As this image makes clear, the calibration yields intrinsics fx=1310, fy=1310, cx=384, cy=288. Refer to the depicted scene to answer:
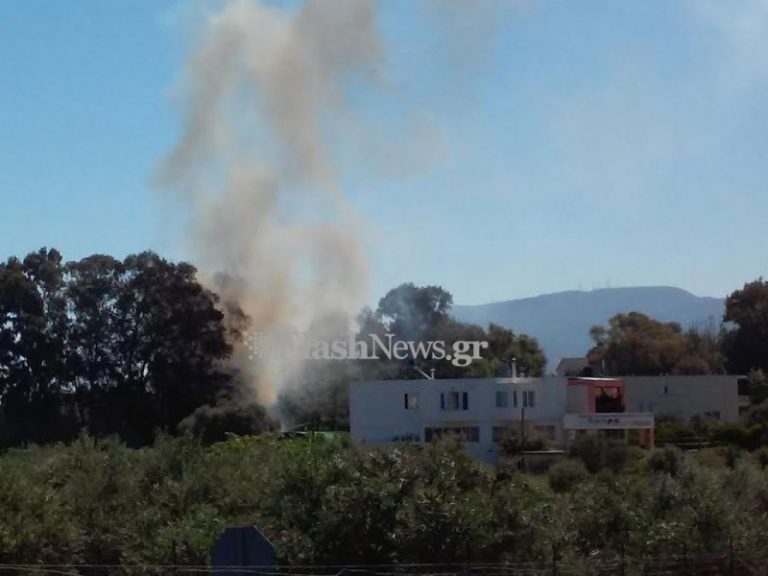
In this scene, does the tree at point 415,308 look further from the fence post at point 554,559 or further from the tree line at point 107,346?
the fence post at point 554,559

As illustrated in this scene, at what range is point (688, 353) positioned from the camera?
3241 inches

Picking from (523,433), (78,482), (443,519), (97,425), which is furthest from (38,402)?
(443,519)

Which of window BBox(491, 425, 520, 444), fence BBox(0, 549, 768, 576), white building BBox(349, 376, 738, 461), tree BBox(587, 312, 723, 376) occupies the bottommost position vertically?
fence BBox(0, 549, 768, 576)

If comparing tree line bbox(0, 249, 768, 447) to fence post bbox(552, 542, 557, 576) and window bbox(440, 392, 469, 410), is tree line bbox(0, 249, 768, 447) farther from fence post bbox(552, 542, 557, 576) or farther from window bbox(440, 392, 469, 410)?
fence post bbox(552, 542, 557, 576)

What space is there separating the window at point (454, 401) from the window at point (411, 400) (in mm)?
1105

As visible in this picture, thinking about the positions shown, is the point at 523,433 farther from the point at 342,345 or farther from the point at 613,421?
the point at 342,345

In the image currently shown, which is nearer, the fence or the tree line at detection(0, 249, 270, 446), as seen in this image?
the fence

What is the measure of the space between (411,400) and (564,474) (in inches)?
750

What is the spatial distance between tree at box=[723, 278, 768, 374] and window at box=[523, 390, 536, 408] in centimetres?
2186

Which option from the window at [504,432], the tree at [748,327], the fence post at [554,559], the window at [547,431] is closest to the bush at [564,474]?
the window at [504,432]

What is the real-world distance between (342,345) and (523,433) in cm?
1999

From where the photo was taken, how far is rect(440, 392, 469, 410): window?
5756 cm

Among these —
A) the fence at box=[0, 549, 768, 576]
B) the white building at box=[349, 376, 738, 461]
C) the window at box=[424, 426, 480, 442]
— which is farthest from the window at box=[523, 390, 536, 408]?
the fence at box=[0, 549, 768, 576]

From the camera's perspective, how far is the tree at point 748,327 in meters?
75.1
